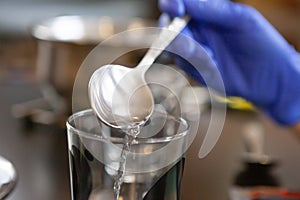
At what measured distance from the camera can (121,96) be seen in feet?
1.49

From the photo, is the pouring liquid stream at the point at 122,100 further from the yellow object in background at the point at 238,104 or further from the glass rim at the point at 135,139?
the yellow object in background at the point at 238,104

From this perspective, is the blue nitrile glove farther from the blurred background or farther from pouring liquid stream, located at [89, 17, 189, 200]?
pouring liquid stream, located at [89, 17, 189, 200]

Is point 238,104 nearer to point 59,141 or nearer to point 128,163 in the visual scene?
point 59,141

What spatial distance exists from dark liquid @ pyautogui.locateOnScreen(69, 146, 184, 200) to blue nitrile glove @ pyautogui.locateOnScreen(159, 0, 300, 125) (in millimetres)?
270

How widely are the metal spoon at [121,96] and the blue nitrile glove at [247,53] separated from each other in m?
0.20

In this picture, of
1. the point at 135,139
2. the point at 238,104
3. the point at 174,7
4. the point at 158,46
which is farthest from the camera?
the point at 238,104

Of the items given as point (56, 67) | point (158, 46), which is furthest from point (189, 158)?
point (56, 67)

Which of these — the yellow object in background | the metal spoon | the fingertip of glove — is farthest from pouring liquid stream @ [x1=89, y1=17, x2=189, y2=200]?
the yellow object in background

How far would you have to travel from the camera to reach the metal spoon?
1.42 ft

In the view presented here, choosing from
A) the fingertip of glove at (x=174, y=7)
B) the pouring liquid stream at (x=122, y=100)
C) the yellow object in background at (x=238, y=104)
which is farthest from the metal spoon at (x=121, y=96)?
the yellow object in background at (x=238, y=104)

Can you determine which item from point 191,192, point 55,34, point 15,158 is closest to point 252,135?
point 191,192

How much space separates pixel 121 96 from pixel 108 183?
0.25 ft

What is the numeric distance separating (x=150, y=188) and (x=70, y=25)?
82 centimetres

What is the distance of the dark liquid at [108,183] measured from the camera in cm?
41
